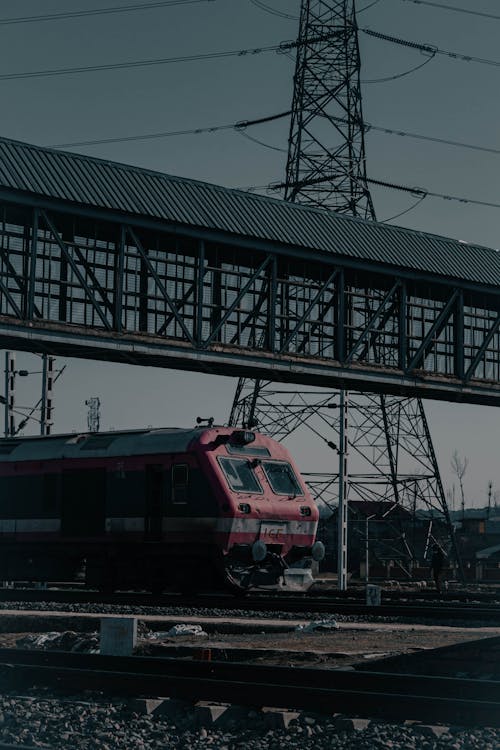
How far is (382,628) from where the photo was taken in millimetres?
18719

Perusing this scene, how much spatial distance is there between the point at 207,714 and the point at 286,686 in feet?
2.38

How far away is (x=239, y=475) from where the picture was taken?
24500mm

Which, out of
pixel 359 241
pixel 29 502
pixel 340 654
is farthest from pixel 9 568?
pixel 340 654

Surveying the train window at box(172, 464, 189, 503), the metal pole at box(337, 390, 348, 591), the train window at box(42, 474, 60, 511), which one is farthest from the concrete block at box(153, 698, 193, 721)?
the metal pole at box(337, 390, 348, 591)

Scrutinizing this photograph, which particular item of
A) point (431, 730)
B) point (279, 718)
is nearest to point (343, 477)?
point (279, 718)

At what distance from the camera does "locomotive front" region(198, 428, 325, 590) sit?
23.7 metres

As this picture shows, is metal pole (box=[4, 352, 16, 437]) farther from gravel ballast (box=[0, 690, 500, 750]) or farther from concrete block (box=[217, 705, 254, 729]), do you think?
concrete block (box=[217, 705, 254, 729])

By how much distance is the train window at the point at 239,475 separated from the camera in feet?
79.2

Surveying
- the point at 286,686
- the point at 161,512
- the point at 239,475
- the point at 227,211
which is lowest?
the point at 286,686

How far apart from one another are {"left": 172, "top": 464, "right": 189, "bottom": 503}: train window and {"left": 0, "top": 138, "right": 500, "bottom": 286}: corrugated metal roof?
6986 mm

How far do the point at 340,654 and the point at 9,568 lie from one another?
48.6 feet

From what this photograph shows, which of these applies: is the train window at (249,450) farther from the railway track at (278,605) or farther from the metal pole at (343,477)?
the metal pole at (343,477)

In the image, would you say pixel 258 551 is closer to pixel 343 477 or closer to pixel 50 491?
pixel 50 491

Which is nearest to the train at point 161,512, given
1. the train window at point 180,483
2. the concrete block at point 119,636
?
the train window at point 180,483
